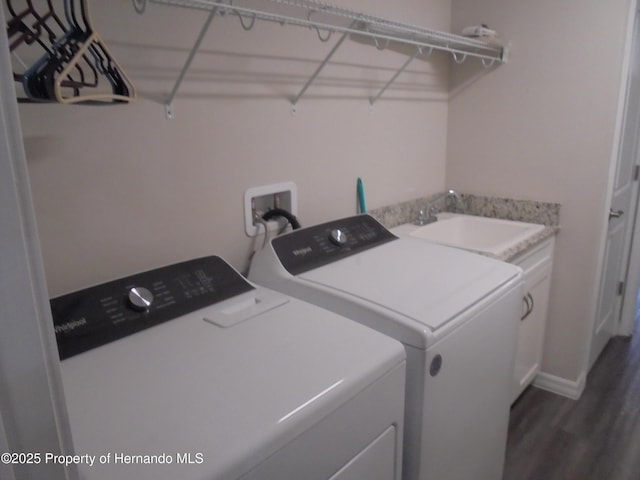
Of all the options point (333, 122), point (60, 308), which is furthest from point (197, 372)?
point (333, 122)

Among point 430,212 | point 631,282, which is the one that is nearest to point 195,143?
point 430,212

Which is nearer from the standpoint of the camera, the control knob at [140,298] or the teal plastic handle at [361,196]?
the control knob at [140,298]

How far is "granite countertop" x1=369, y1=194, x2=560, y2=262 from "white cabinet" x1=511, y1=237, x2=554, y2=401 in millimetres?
69

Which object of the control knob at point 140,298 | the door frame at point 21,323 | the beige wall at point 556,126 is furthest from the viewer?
the beige wall at point 556,126

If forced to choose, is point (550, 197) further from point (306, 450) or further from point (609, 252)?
point (306, 450)

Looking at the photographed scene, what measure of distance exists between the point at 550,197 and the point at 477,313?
1.35 metres

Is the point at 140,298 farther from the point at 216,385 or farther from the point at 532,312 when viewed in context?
the point at 532,312

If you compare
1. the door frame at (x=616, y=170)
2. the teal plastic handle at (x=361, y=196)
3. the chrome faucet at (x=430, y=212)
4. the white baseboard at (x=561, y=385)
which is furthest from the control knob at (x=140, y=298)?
the white baseboard at (x=561, y=385)

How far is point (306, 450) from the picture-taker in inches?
31.1

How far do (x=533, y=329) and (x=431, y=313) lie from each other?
1.39 metres

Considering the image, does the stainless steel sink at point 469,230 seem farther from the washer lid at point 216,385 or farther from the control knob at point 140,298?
the control knob at point 140,298

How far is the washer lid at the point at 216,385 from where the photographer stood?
681 mm

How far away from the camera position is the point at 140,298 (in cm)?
110

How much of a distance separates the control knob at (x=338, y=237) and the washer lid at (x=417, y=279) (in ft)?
0.23
